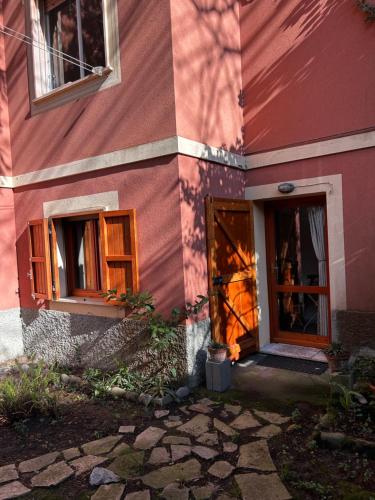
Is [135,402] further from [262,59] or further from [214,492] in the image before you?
[262,59]

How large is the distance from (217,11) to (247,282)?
3851 millimetres

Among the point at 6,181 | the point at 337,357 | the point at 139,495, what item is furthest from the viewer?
the point at 6,181

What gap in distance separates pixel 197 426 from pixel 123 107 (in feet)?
12.9

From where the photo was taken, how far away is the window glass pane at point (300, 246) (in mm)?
5676

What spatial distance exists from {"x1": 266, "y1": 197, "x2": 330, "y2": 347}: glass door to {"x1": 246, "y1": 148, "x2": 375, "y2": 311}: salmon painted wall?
0.53 meters

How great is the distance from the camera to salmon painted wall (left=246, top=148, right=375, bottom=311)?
4918mm

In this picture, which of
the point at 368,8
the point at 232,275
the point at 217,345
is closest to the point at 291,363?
the point at 217,345

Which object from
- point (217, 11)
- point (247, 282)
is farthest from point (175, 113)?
point (247, 282)

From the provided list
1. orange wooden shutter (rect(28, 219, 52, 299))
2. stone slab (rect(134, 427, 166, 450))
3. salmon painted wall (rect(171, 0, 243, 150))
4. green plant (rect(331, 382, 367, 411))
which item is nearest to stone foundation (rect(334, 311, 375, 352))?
green plant (rect(331, 382, 367, 411))

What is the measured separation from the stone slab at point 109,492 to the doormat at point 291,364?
292cm

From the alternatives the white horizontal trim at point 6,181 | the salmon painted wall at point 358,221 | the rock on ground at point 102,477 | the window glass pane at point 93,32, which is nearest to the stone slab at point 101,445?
the rock on ground at point 102,477

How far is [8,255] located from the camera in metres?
6.58

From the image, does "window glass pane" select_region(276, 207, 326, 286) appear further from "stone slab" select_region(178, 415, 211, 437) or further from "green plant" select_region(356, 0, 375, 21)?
"stone slab" select_region(178, 415, 211, 437)

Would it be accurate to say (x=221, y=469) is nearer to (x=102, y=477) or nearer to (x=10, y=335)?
(x=102, y=477)
